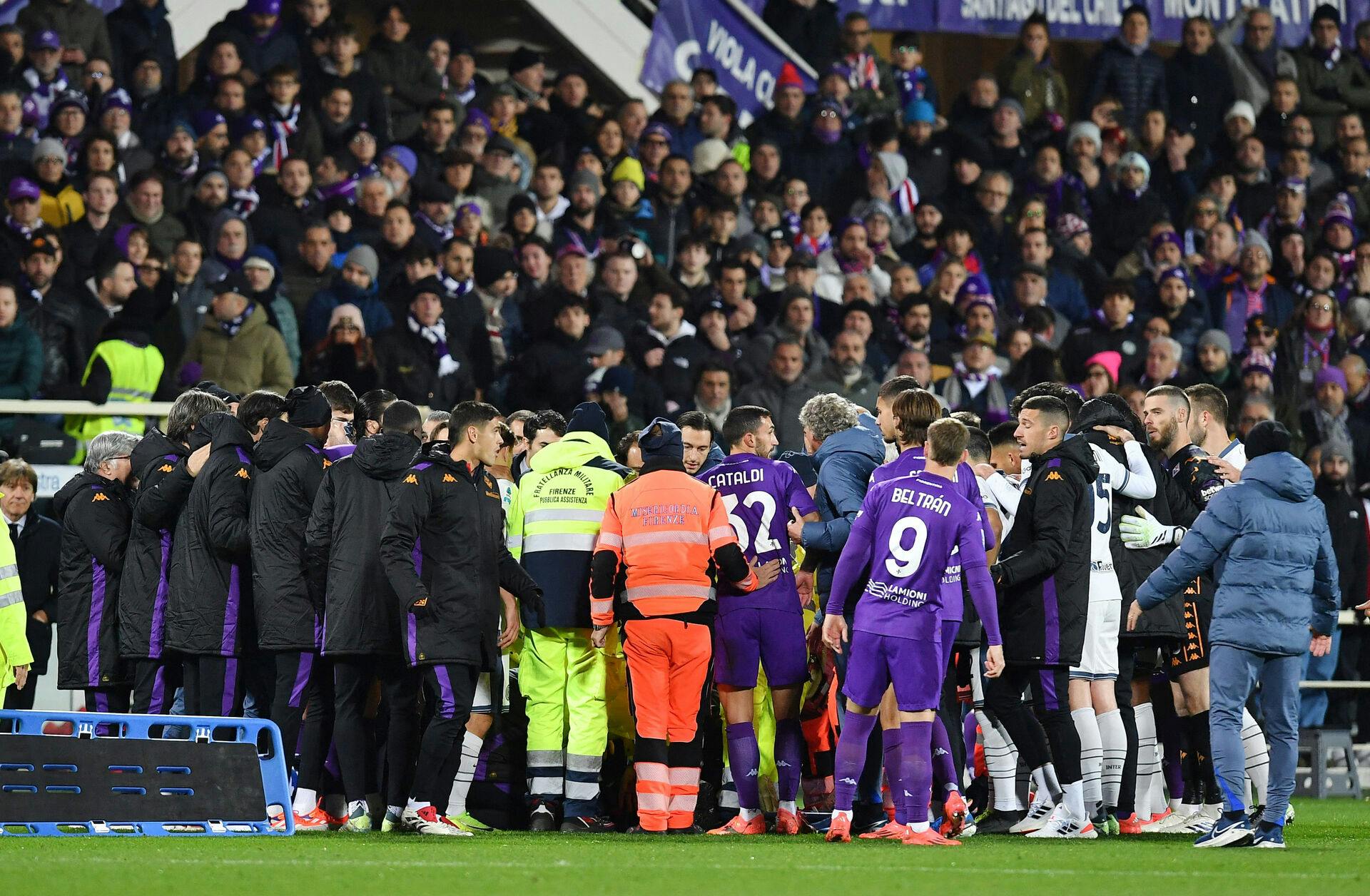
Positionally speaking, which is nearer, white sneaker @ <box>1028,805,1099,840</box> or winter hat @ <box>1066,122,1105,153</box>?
white sneaker @ <box>1028,805,1099,840</box>

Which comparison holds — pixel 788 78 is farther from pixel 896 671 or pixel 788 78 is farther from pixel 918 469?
pixel 896 671

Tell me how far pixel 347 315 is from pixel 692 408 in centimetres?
272

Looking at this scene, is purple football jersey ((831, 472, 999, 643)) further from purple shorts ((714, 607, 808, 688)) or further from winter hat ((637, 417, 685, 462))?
winter hat ((637, 417, 685, 462))

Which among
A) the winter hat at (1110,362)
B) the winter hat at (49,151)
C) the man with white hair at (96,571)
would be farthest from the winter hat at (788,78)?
the man with white hair at (96,571)

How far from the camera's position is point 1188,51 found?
20531mm

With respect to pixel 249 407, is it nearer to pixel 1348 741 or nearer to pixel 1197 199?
pixel 1348 741

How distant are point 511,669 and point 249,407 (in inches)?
77.3

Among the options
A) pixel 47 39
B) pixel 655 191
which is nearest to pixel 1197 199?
pixel 655 191

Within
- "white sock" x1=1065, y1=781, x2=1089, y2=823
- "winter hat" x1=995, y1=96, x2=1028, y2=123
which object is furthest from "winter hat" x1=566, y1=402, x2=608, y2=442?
"winter hat" x1=995, y1=96, x2=1028, y2=123

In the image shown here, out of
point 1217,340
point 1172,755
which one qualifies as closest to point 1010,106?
point 1217,340

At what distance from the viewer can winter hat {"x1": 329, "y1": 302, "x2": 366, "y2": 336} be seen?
14.1 metres

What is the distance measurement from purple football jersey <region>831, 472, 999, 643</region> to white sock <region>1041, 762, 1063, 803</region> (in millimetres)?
1077

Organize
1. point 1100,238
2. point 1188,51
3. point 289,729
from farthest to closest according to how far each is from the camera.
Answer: point 1188,51
point 1100,238
point 289,729

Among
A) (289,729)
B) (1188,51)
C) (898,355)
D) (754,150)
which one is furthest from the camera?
(1188,51)
